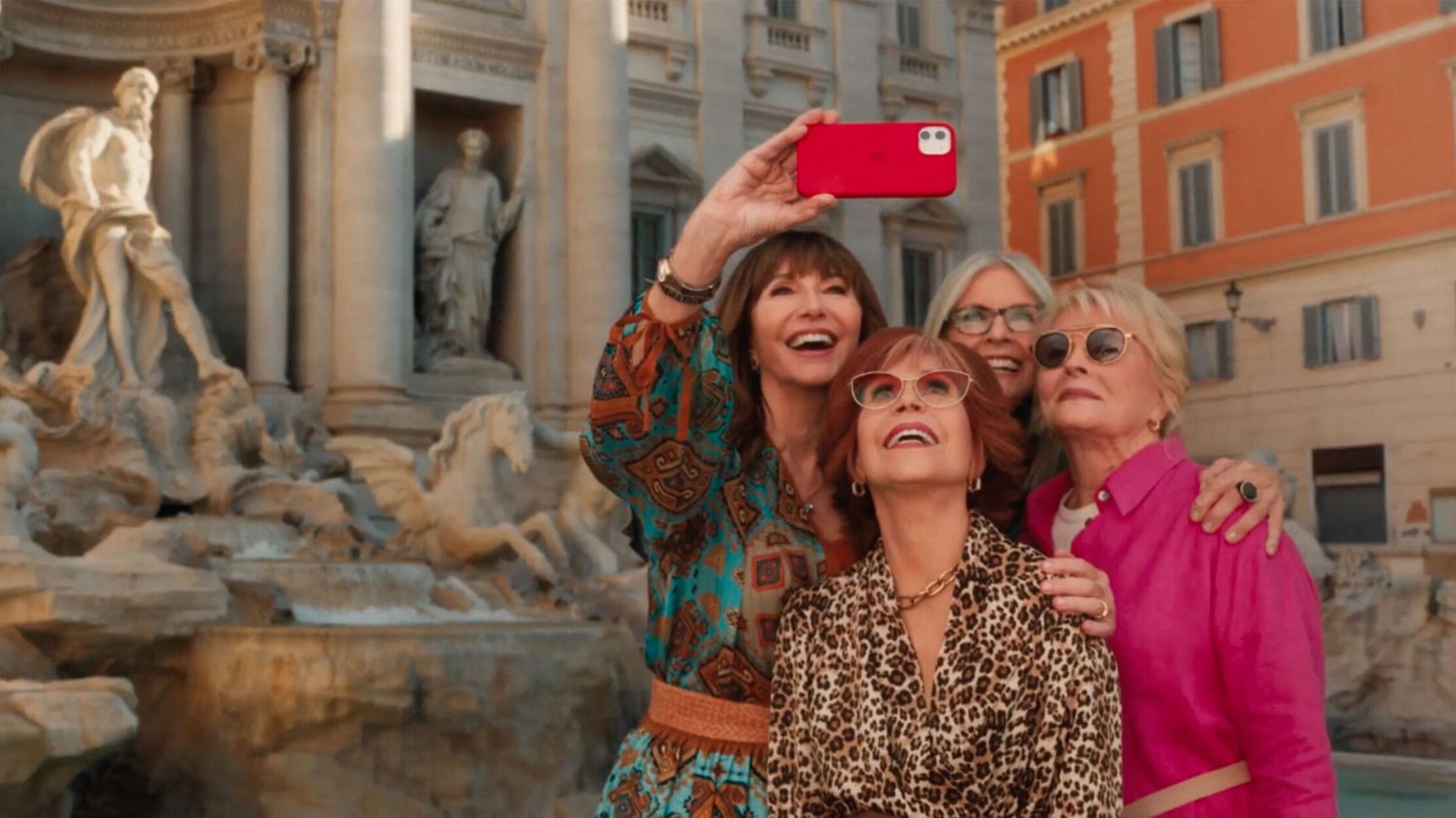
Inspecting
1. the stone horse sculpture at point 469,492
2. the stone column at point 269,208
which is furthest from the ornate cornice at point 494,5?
the stone horse sculpture at point 469,492

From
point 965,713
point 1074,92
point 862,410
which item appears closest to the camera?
point 965,713

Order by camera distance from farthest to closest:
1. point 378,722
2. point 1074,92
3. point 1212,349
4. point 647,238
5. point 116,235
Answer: point 1074,92
point 1212,349
point 647,238
point 116,235
point 378,722

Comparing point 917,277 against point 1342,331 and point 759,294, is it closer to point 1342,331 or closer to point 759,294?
point 1342,331

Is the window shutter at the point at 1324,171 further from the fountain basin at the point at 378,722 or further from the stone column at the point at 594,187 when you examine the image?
the fountain basin at the point at 378,722

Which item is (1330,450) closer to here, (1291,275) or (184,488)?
(1291,275)

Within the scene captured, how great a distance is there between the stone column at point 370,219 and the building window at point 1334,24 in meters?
13.5

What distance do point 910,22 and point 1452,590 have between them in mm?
10903

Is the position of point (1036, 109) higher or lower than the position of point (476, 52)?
higher

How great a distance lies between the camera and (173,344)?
1448cm

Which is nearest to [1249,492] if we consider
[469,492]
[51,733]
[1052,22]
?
[51,733]

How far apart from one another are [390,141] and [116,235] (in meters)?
2.99

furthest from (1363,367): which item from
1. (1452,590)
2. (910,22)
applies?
(1452,590)

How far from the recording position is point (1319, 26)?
78.5ft

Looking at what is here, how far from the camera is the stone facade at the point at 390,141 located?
15297 millimetres
